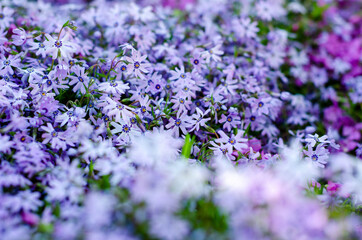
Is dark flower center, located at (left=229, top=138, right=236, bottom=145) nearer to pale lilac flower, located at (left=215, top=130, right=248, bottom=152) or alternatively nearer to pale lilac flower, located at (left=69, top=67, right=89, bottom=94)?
pale lilac flower, located at (left=215, top=130, right=248, bottom=152)

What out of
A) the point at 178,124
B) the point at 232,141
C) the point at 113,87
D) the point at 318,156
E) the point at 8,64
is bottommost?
the point at 318,156

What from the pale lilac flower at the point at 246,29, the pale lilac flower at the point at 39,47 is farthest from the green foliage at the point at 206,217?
the pale lilac flower at the point at 246,29

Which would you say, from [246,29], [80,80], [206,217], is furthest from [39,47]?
[246,29]

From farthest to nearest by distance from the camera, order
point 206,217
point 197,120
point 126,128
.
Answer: point 197,120, point 126,128, point 206,217

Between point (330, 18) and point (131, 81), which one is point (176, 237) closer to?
point (131, 81)

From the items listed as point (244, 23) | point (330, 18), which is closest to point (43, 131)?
point (244, 23)

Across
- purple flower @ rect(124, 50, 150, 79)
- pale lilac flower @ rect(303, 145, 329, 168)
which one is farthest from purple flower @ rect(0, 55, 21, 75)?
pale lilac flower @ rect(303, 145, 329, 168)

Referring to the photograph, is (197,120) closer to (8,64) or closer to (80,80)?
(80,80)

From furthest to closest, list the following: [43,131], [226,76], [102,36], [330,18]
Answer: [330,18] → [102,36] → [226,76] → [43,131]
